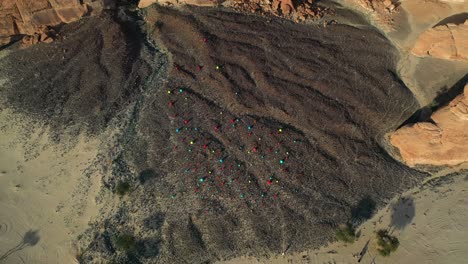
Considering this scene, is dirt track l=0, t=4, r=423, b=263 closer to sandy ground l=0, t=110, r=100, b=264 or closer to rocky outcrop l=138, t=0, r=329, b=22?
rocky outcrop l=138, t=0, r=329, b=22

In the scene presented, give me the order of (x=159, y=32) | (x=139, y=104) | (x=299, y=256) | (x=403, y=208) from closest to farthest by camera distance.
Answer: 1. (x=299, y=256)
2. (x=403, y=208)
3. (x=139, y=104)
4. (x=159, y=32)

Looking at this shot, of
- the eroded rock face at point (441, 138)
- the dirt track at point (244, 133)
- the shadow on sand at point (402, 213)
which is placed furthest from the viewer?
the eroded rock face at point (441, 138)

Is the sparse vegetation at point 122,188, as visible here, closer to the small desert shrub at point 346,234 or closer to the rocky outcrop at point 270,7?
the small desert shrub at point 346,234

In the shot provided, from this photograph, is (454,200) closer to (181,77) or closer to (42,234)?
(181,77)

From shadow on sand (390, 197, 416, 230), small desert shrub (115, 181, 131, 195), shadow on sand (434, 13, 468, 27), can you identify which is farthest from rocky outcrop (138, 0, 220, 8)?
shadow on sand (390, 197, 416, 230)

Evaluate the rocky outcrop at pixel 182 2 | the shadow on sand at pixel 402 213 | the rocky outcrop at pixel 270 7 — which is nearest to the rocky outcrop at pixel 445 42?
the rocky outcrop at pixel 270 7

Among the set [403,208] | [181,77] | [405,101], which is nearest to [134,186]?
[181,77]

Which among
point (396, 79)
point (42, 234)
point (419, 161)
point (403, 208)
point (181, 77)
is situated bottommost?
point (42, 234)
